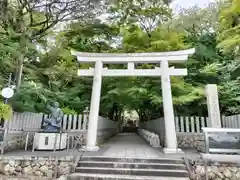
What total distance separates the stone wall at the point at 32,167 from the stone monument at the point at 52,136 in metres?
1.39

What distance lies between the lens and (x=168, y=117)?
762cm

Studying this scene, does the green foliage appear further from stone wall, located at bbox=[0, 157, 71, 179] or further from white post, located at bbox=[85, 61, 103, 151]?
stone wall, located at bbox=[0, 157, 71, 179]

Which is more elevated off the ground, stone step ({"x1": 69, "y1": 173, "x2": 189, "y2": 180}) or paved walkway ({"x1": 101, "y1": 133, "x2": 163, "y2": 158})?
paved walkway ({"x1": 101, "y1": 133, "x2": 163, "y2": 158})

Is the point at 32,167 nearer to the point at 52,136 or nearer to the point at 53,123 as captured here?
the point at 52,136

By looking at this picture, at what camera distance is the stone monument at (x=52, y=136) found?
281 inches

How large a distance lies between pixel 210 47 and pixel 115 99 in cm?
760

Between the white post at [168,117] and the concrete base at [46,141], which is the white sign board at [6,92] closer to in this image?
the concrete base at [46,141]

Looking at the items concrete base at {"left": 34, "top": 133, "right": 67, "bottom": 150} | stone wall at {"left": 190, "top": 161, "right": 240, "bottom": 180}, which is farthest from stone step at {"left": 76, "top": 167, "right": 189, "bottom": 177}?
concrete base at {"left": 34, "top": 133, "right": 67, "bottom": 150}

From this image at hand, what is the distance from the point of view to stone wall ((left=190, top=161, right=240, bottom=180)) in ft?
17.8

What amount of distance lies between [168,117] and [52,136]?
431 centimetres

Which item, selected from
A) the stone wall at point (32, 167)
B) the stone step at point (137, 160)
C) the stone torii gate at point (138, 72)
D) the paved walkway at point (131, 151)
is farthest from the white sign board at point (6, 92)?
the paved walkway at point (131, 151)

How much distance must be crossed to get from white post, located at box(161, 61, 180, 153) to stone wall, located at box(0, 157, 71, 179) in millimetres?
3555

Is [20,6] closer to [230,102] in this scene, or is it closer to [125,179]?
[125,179]

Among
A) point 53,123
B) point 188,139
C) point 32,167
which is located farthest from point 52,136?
point 188,139
